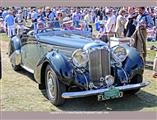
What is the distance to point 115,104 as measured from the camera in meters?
6.17

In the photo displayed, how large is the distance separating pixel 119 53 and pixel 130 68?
15.0 inches

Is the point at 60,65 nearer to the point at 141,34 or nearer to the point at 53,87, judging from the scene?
the point at 53,87

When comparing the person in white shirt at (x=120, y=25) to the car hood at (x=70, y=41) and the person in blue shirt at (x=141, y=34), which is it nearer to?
the person in blue shirt at (x=141, y=34)

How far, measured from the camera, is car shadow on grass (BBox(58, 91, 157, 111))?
235 inches

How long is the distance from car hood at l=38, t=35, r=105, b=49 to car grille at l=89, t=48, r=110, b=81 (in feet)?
0.52

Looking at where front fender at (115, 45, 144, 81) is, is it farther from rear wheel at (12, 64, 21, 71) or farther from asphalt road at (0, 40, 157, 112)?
rear wheel at (12, 64, 21, 71)

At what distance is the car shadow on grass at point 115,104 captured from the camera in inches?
235

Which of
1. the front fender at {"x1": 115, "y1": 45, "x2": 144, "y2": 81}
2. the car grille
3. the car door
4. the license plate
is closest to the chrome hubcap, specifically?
the car grille

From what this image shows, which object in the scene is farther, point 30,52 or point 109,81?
point 30,52

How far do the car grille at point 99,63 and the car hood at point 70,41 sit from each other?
160mm

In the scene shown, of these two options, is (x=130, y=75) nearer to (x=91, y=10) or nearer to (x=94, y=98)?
(x=94, y=98)

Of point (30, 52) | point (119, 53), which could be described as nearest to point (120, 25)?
point (30, 52)

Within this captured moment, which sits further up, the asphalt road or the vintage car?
the vintage car

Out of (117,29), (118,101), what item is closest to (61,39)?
(118,101)
